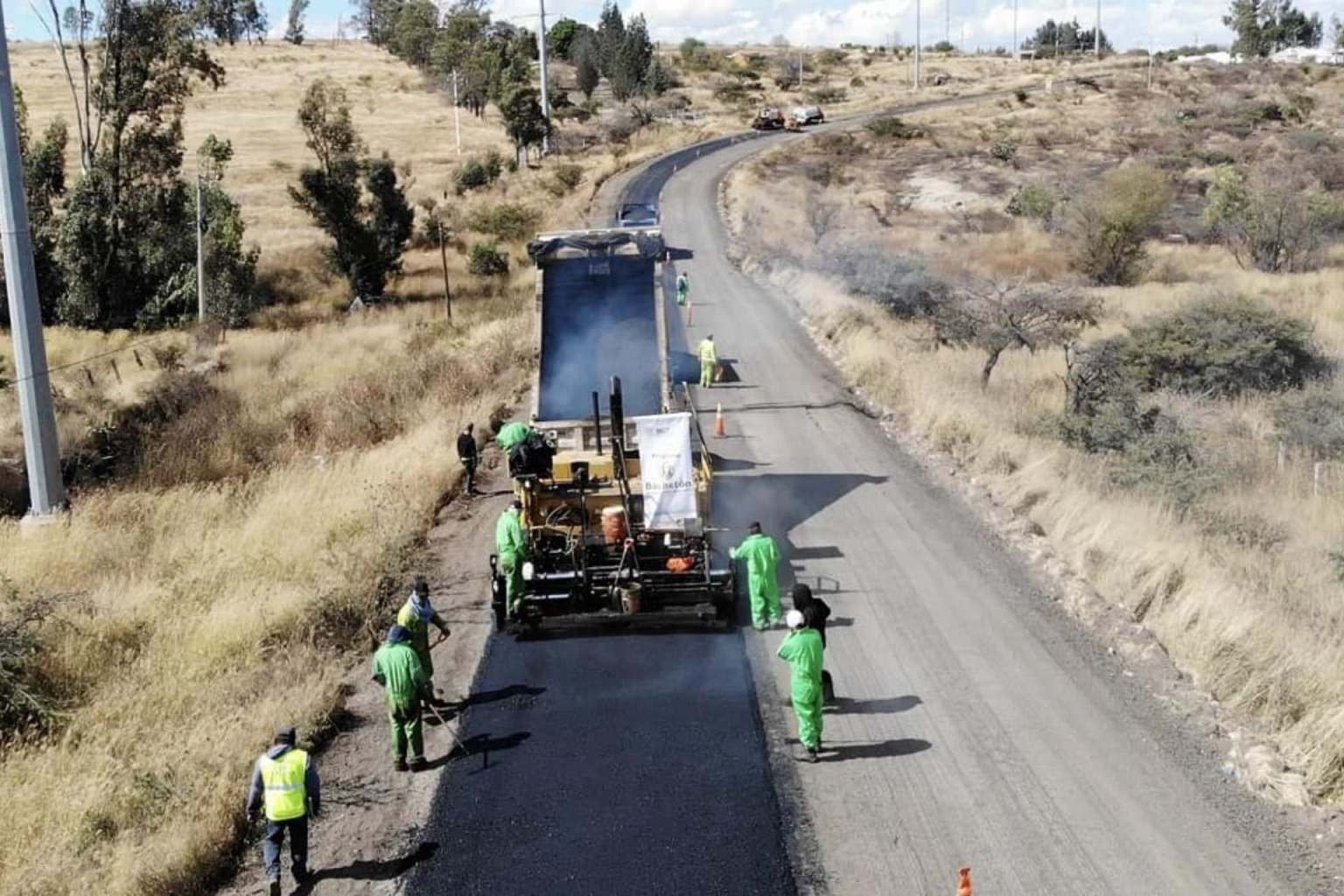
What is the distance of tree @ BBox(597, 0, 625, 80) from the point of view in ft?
334

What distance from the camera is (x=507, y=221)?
168 feet

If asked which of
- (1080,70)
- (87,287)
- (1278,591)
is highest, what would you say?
(1080,70)

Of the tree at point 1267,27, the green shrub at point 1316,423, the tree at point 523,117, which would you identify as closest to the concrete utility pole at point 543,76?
the tree at point 523,117

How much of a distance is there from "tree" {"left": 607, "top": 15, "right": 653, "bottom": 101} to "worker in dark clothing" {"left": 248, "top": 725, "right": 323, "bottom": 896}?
311 feet

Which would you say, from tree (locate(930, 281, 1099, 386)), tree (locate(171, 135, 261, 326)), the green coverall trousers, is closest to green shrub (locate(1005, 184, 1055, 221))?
tree (locate(930, 281, 1099, 386))

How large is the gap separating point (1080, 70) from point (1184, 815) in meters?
113

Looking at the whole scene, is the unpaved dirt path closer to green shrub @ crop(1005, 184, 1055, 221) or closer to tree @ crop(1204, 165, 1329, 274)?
tree @ crop(1204, 165, 1329, 274)

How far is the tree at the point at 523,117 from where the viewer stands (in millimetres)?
65125

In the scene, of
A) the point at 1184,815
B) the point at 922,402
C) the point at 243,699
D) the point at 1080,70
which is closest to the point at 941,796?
the point at 1184,815

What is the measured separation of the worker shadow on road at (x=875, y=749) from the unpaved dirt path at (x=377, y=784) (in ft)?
10.9

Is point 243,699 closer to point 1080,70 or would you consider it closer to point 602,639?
point 602,639

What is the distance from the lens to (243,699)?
11.5 metres

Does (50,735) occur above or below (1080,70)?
below

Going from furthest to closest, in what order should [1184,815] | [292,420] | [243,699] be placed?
[292,420]
[243,699]
[1184,815]
